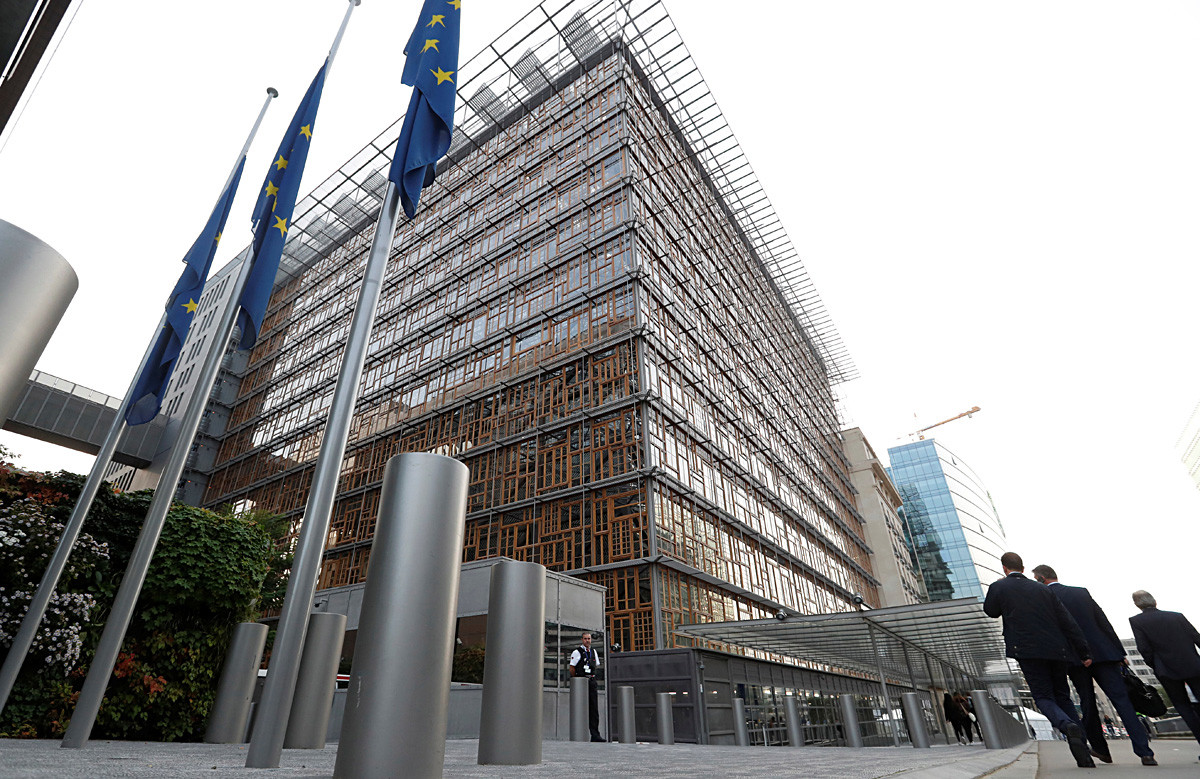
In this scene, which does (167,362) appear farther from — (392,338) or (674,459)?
(392,338)

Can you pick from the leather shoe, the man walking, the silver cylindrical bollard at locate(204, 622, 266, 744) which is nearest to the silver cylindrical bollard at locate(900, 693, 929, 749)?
the man walking

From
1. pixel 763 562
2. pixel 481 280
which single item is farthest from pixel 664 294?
pixel 763 562

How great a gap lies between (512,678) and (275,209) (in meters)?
6.01

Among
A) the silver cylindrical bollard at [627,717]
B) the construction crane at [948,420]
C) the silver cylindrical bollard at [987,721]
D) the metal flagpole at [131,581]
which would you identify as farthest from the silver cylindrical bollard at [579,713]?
the construction crane at [948,420]

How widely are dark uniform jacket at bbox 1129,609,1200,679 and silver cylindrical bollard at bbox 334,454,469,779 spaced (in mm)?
6151

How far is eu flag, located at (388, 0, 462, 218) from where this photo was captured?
5922mm

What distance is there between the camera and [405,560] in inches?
114

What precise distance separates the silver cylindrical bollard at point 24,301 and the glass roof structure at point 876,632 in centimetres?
1337

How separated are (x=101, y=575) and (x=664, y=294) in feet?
71.9

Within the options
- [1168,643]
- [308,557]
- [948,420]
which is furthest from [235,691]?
[948,420]

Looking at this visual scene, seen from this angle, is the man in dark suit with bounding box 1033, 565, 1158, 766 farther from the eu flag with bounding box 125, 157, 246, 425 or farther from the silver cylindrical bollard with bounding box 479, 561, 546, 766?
the eu flag with bounding box 125, 157, 246, 425

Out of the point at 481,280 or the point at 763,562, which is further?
the point at 481,280

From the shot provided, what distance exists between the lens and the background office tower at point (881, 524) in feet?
146

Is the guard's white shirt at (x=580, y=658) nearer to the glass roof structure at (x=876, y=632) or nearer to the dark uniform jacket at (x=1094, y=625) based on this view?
the glass roof structure at (x=876, y=632)
